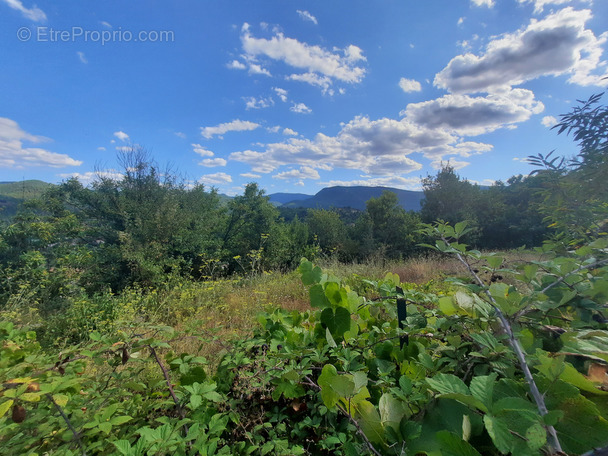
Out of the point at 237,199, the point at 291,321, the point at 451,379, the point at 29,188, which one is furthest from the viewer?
the point at 237,199

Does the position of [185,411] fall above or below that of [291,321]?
below

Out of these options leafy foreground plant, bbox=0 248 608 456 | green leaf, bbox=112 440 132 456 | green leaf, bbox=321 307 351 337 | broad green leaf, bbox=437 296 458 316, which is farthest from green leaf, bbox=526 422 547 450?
green leaf, bbox=112 440 132 456

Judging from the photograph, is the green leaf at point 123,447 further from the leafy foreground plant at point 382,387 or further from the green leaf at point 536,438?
the green leaf at point 536,438

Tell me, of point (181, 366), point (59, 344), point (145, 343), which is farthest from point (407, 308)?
point (59, 344)

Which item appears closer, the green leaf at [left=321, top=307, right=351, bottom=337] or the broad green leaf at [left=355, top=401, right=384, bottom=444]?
the broad green leaf at [left=355, top=401, right=384, bottom=444]

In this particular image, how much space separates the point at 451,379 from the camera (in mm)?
442

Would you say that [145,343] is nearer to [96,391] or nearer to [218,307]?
[96,391]

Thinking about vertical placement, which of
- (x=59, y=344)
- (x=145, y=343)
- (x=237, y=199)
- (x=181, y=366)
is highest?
(x=237, y=199)

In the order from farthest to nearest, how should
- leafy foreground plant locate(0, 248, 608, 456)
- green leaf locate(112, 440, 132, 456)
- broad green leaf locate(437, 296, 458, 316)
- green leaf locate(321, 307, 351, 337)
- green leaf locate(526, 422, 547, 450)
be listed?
green leaf locate(321, 307, 351, 337)
broad green leaf locate(437, 296, 458, 316)
green leaf locate(112, 440, 132, 456)
leafy foreground plant locate(0, 248, 608, 456)
green leaf locate(526, 422, 547, 450)

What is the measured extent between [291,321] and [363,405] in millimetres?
663

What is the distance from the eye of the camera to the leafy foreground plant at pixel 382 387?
40cm

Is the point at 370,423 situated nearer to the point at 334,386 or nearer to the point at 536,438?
the point at 334,386

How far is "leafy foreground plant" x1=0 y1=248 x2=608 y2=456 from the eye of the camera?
1.30ft

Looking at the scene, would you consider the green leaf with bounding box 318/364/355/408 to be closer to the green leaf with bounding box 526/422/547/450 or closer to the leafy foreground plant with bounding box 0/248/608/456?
the leafy foreground plant with bounding box 0/248/608/456
